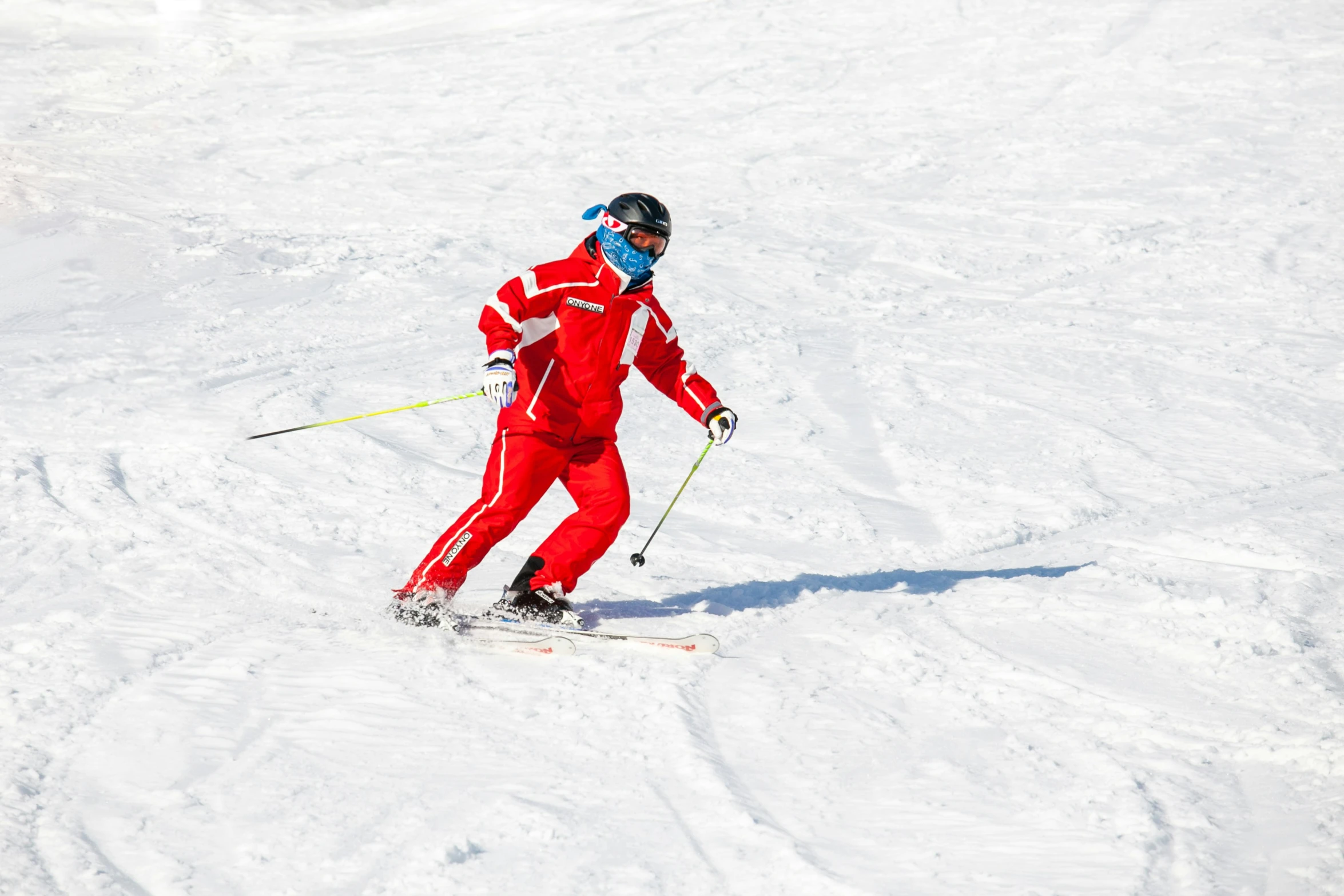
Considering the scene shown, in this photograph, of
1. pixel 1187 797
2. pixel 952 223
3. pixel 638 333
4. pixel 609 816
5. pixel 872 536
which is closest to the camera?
pixel 609 816

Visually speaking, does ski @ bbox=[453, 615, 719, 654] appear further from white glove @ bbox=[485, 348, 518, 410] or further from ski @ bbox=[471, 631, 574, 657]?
white glove @ bbox=[485, 348, 518, 410]

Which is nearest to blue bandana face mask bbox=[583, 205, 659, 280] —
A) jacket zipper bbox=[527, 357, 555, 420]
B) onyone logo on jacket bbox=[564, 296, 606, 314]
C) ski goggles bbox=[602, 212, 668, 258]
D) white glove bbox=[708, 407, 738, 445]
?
ski goggles bbox=[602, 212, 668, 258]

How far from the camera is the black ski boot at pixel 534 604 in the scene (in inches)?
185

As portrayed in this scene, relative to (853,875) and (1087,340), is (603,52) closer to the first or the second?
(1087,340)

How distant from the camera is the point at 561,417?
4742 mm

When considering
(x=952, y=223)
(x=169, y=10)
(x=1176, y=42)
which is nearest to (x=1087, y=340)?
(x=952, y=223)

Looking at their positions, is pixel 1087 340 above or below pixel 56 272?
below

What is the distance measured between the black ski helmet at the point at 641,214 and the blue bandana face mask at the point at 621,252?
29 millimetres

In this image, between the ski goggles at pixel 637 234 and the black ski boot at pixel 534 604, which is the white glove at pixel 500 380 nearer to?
the ski goggles at pixel 637 234

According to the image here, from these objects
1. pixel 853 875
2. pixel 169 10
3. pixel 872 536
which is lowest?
pixel 872 536

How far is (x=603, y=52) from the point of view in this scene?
56.2 feet

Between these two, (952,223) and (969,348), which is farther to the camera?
(952,223)

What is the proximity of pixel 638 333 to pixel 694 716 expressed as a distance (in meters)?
1.58

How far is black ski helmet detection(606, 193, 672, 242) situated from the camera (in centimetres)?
460
